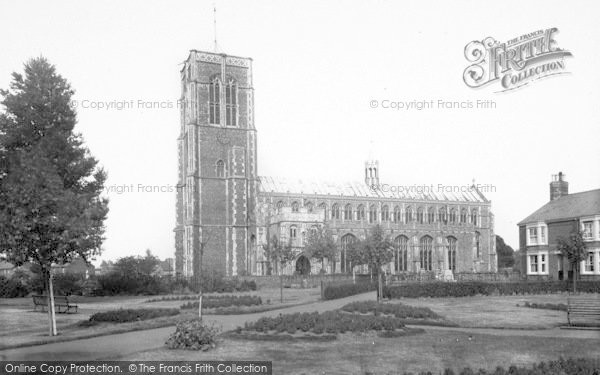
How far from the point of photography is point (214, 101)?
7319cm

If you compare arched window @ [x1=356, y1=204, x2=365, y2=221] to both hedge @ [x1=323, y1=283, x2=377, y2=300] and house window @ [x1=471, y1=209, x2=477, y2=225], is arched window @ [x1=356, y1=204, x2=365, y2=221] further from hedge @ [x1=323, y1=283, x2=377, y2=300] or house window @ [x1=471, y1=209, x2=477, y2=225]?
hedge @ [x1=323, y1=283, x2=377, y2=300]

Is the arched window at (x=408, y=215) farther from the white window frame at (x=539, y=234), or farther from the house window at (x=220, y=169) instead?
the white window frame at (x=539, y=234)

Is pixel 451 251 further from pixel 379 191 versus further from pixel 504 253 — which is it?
pixel 504 253

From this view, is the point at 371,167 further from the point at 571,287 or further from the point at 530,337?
the point at 530,337

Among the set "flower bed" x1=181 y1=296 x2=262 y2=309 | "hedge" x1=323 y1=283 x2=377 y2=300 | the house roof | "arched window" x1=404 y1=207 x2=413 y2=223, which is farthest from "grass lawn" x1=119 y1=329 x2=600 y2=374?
"arched window" x1=404 y1=207 x2=413 y2=223

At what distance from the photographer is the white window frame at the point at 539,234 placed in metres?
55.3

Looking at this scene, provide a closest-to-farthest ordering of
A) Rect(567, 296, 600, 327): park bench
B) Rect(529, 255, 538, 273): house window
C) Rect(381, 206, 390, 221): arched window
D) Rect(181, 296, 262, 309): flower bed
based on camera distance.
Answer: Rect(567, 296, 600, 327): park bench, Rect(181, 296, 262, 309): flower bed, Rect(529, 255, 538, 273): house window, Rect(381, 206, 390, 221): arched window

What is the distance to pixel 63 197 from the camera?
22.7 meters

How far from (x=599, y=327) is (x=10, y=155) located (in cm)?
3326

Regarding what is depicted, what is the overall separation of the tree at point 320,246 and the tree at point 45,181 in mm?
28227

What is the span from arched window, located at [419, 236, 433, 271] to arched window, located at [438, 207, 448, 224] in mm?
3291

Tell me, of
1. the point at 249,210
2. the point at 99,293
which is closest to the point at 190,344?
the point at 99,293

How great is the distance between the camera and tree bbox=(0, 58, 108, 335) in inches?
855

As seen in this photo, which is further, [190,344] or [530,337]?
[530,337]
